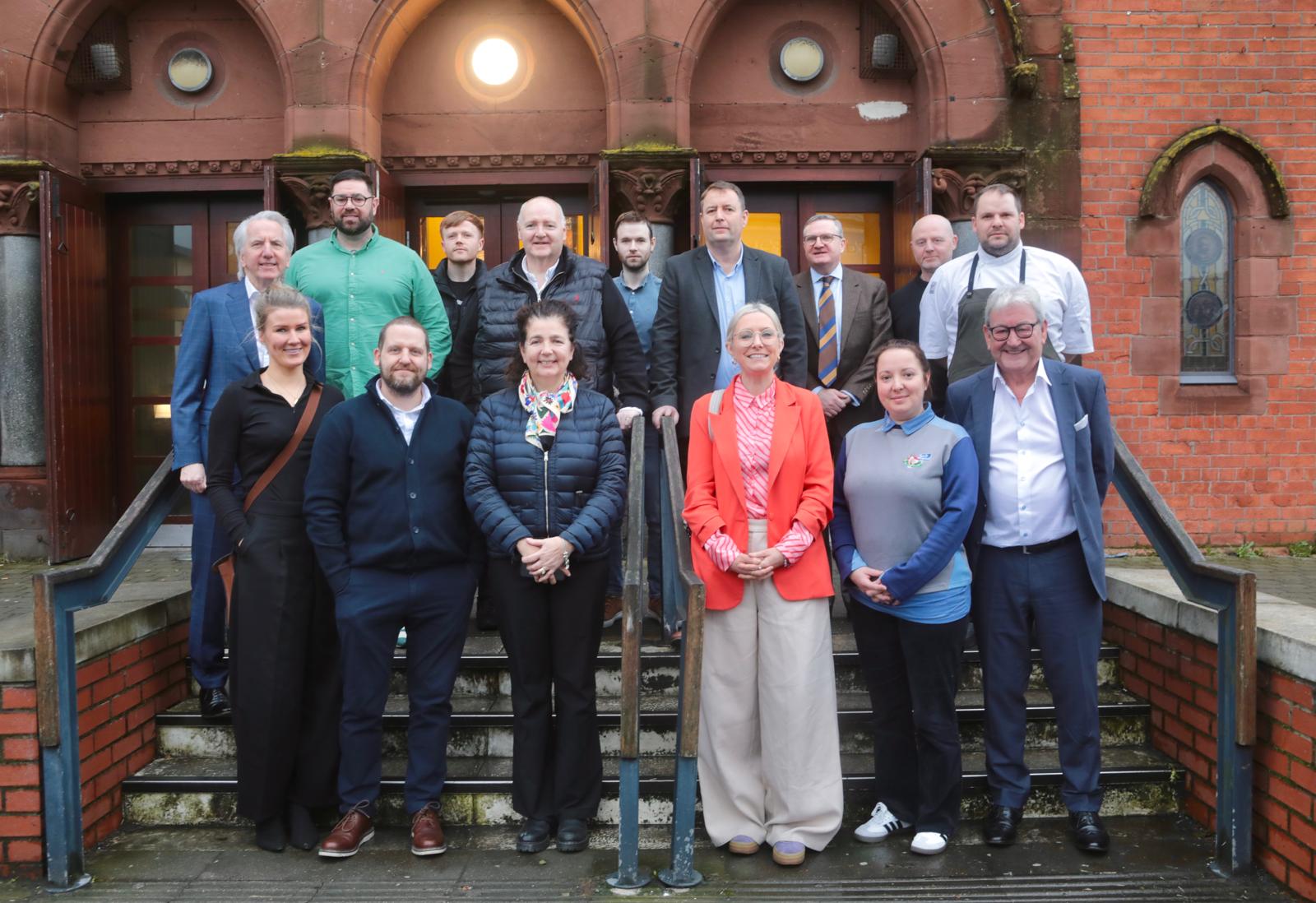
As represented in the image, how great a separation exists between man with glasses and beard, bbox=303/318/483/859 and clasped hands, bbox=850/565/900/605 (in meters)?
1.37

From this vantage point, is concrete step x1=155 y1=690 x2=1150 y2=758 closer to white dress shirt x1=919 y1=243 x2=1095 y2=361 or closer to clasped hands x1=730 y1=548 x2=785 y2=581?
clasped hands x1=730 y1=548 x2=785 y2=581

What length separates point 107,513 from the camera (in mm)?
8055

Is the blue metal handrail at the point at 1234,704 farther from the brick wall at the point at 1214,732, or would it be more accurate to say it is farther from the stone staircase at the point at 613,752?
the stone staircase at the point at 613,752

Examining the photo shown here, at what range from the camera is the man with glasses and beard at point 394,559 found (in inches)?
148

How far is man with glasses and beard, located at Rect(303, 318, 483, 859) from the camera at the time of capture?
3.75 m

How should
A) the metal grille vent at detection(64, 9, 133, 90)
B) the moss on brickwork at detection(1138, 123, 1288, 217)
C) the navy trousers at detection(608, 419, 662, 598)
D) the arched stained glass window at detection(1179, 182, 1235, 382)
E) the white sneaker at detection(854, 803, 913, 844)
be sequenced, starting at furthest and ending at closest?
1. the arched stained glass window at detection(1179, 182, 1235, 382)
2. the metal grille vent at detection(64, 9, 133, 90)
3. the moss on brickwork at detection(1138, 123, 1288, 217)
4. the navy trousers at detection(608, 419, 662, 598)
5. the white sneaker at detection(854, 803, 913, 844)

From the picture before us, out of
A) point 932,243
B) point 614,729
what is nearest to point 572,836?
point 614,729

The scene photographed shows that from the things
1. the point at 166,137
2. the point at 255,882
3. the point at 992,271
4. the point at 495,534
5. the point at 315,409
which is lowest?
the point at 255,882

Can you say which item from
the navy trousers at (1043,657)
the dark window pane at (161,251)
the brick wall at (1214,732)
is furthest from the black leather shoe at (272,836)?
the dark window pane at (161,251)

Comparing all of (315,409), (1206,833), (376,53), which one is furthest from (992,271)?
(376,53)

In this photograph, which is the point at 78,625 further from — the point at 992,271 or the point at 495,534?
the point at 992,271

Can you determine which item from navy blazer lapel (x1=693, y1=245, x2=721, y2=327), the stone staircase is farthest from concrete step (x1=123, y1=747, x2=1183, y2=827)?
navy blazer lapel (x1=693, y1=245, x2=721, y2=327)

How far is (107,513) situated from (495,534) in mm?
5639

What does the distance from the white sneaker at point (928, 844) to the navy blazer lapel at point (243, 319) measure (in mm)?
3090
